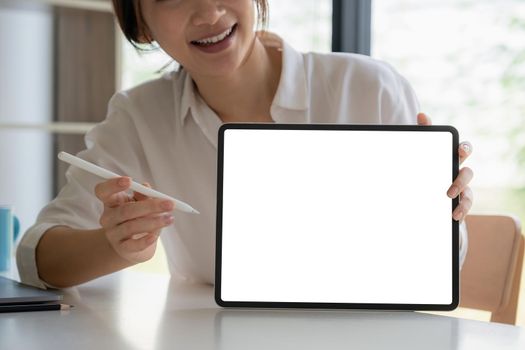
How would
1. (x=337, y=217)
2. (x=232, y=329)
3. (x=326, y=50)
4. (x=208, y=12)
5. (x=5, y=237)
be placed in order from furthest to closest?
(x=326, y=50), (x=5, y=237), (x=208, y=12), (x=337, y=217), (x=232, y=329)

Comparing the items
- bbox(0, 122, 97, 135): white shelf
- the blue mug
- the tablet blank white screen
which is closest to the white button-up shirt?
the blue mug

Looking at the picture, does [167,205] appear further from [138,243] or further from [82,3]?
[82,3]

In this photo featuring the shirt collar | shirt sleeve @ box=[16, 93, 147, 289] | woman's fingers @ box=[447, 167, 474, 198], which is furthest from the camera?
the shirt collar

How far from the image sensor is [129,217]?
3.75 ft

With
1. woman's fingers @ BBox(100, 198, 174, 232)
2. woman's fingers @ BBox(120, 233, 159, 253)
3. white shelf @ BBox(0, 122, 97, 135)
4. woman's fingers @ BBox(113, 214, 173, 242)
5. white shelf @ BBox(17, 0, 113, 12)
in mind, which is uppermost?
white shelf @ BBox(17, 0, 113, 12)

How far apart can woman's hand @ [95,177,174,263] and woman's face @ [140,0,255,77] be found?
311 mm

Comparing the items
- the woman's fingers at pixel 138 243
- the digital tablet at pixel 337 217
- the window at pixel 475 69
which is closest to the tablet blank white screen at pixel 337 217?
the digital tablet at pixel 337 217

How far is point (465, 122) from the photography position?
3.90m

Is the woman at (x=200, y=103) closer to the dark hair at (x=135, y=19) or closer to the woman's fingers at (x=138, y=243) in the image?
the dark hair at (x=135, y=19)

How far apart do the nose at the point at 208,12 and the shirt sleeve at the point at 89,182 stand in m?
0.25

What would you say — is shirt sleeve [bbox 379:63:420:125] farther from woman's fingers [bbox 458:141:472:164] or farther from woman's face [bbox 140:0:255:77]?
woman's fingers [bbox 458:141:472:164]

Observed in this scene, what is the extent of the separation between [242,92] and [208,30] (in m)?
0.17

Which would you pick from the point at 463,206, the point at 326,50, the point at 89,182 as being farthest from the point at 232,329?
the point at 326,50

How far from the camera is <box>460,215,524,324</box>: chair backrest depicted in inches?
63.1
